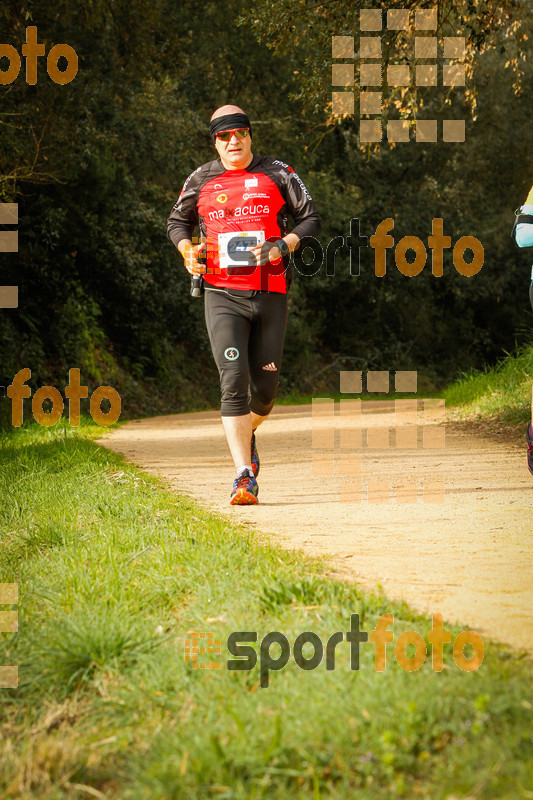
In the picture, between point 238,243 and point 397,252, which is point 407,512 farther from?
point 397,252

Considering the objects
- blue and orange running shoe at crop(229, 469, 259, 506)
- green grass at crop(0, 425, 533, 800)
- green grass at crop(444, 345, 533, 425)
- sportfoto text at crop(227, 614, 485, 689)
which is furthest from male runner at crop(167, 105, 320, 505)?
green grass at crop(444, 345, 533, 425)

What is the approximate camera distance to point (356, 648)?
2580 mm

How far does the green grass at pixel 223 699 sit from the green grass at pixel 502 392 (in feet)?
23.2

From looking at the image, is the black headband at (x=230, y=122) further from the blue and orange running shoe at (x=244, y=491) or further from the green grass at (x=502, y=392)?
the green grass at (x=502, y=392)

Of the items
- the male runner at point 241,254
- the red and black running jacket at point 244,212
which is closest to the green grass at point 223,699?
the male runner at point 241,254

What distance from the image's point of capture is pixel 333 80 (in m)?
11.4

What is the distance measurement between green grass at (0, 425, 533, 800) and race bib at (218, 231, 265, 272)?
7.01 ft

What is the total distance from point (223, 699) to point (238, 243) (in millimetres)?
3630

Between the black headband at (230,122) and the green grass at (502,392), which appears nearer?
the black headband at (230,122)

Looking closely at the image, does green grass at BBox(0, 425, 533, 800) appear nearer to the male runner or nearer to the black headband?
the male runner

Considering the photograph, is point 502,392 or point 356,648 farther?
point 502,392

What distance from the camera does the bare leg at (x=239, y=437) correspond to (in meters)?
5.55

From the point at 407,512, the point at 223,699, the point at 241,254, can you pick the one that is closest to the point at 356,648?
the point at 223,699

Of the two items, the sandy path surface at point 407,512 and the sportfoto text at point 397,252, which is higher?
the sportfoto text at point 397,252
